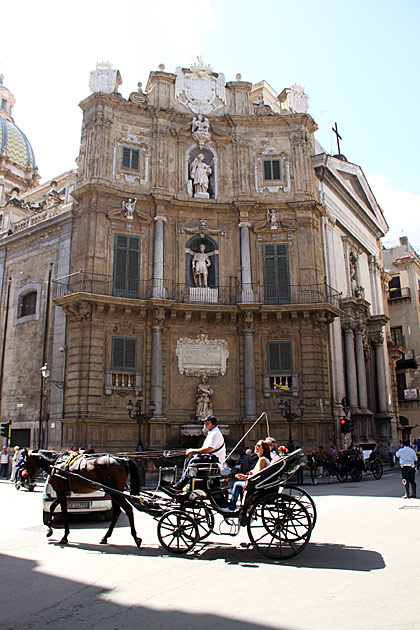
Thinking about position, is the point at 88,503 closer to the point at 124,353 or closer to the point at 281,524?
the point at 281,524

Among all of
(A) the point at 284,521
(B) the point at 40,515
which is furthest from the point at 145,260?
(A) the point at 284,521

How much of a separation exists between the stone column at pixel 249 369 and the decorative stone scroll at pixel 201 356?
95cm

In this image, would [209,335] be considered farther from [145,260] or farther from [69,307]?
[69,307]

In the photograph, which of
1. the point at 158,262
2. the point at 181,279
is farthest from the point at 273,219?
the point at 158,262

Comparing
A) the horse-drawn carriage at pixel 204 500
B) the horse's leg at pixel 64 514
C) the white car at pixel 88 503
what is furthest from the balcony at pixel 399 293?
the horse's leg at pixel 64 514

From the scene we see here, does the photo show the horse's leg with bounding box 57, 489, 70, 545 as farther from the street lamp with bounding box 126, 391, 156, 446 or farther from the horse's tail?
the street lamp with bounding box 126, 391, 156, 446

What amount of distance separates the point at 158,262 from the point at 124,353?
4.41m

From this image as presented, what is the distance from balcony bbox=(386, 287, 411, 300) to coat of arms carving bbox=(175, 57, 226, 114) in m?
25.4

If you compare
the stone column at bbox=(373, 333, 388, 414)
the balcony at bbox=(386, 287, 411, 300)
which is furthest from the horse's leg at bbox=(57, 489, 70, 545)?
the balcony at bbox=(386, 287, 411, 300)

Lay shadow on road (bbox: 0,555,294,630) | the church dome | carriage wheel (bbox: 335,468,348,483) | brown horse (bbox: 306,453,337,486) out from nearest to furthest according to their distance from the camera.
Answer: shadow on road (bbox: 0,555,294,630)
brown horse (bbox: 306,453,337,486)
carriage wheel (bbox: 335,468,348,483)
the church dome

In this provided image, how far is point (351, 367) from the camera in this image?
28.1 metres

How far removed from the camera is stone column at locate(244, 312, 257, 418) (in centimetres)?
2333

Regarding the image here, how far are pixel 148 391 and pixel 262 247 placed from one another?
866 cm

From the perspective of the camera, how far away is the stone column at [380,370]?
31.9 m
